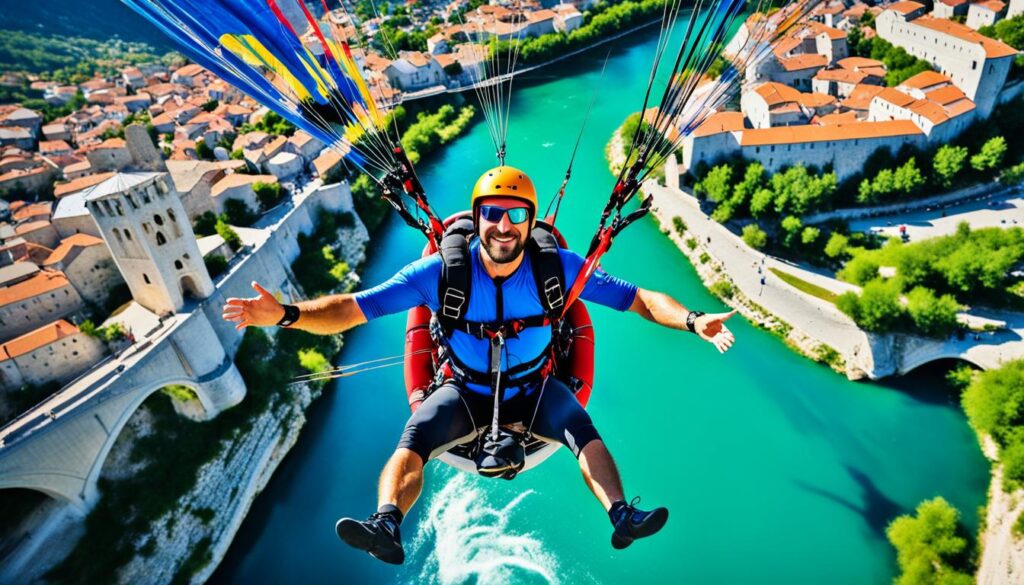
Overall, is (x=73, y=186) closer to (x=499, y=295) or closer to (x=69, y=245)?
(x=69, y=245)

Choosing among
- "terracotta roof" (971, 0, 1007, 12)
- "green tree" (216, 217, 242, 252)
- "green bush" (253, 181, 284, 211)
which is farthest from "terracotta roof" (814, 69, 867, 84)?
"green tree" (216, 217, 242, 252)

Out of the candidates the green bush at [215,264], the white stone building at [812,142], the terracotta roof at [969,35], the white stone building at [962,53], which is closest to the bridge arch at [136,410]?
the green bush at [215,264]

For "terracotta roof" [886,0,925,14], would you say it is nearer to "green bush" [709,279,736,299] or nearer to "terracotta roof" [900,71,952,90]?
"terracotta roof" [900,71,952,90]

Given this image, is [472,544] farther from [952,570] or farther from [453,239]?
[453,239]

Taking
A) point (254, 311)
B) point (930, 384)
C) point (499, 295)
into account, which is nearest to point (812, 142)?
point (930, 384)

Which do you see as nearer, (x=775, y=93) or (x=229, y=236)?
(x=229, y=236)
